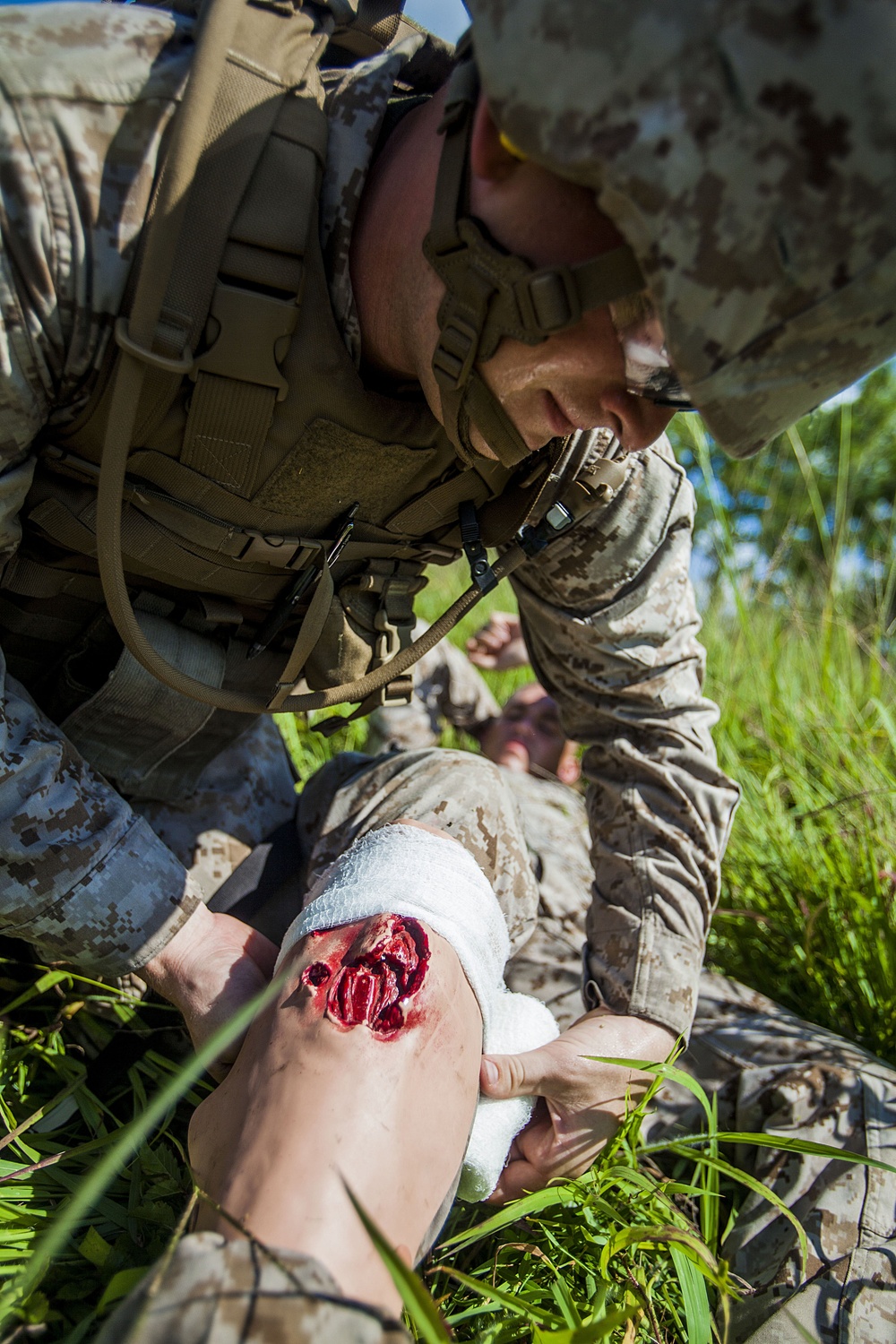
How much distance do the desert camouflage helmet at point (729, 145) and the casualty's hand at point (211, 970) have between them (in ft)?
3.92

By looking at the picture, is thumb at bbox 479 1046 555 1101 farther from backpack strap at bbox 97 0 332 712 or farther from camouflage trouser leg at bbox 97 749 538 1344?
backpack strap at bbox 97 0 332 712

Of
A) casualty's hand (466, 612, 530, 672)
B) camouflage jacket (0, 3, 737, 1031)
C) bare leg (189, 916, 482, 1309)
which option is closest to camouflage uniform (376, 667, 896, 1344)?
camouflage jacket (0, 3, 737, 1031)

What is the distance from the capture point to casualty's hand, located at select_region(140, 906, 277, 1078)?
1.48 metres

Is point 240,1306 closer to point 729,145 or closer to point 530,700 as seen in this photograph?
point 729,145

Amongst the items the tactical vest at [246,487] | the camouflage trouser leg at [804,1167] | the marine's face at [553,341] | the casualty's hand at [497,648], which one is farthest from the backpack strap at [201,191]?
the casualty's hand at [497,648]

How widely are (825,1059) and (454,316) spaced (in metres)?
1.64

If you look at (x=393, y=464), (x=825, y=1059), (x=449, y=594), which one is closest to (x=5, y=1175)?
(x=393, y=464)

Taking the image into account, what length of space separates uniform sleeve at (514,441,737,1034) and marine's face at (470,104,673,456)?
0.51 meters

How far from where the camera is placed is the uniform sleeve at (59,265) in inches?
48.2

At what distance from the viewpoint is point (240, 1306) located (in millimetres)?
915

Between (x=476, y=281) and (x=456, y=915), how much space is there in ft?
3.18

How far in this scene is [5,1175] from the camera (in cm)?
140

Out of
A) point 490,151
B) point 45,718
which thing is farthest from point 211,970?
point 490,151

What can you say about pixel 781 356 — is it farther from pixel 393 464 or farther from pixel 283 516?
pixel 283 516
